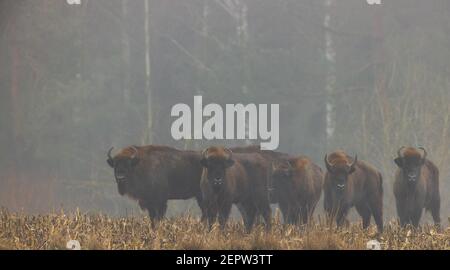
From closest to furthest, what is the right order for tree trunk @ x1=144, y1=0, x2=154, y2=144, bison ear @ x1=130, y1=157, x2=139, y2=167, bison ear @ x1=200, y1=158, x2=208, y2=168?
1. bison ear @ x1=200, y1=158, x2=208, y2=168
2. bison ear @ x1=130, y1=157, x2=139, y2=167
3. tree trunk @ x1=144, y1=0, x2=154, y2=144

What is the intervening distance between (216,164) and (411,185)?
3.27 m

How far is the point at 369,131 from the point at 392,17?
12.6ft

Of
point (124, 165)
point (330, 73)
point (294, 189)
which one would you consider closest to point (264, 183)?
point (294, 189)

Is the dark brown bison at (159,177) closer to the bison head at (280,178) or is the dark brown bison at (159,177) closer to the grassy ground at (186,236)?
the grassy ground at (186,236)

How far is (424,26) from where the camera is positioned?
27859 mm

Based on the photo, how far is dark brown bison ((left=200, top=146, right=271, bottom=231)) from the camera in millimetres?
14461

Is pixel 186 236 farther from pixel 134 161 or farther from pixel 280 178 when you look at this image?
pixel 134 161

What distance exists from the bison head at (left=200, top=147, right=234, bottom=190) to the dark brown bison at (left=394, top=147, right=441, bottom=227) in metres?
2.77

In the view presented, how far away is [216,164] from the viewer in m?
14.4

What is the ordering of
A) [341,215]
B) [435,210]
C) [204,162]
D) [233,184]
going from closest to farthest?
[204,162] < [233,184] < [341,215] < [435,210]

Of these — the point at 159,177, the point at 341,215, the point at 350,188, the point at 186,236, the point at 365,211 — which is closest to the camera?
the point at 186,236

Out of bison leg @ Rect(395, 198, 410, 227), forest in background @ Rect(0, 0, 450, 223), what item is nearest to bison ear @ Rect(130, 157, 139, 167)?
bison leg @ Rect(395, 198, 410, 227)

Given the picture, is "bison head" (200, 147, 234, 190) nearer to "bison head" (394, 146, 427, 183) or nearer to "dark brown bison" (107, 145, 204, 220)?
"dark brown bison" (107, 145, 204, 220)
